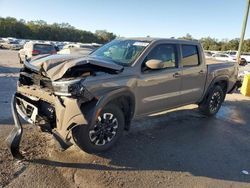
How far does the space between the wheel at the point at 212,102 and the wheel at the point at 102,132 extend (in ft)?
10.9

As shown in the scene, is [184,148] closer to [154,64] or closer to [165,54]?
[154,64]

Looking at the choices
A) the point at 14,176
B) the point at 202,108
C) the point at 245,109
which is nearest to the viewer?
the point at 14,176

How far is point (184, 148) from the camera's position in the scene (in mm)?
5363

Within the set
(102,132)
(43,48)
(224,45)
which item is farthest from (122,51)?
(224,45)

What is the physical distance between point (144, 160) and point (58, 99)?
166 cm

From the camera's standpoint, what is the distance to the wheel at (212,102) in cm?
753

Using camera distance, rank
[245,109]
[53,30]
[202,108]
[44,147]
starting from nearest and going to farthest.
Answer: [44,147] → [202,108] → [245,109] → [53,30]

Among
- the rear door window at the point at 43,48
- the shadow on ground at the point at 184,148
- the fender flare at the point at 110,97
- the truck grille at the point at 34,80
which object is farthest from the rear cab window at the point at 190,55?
the rear door window at the point at 43,48

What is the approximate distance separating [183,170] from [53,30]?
8184cm

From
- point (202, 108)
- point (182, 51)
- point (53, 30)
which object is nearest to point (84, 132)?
point (182, 51)

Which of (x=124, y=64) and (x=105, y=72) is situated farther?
(x=124, y=64)

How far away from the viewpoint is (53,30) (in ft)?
267

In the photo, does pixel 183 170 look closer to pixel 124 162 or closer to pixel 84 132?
pixel 124 162

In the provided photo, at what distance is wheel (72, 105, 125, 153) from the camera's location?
4.43 meters
